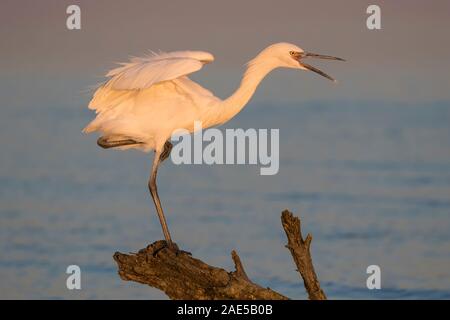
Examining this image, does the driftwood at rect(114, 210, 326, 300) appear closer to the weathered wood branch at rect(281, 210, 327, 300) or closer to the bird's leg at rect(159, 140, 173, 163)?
the weathered wood branch at rect(281, 210, 327, 300)

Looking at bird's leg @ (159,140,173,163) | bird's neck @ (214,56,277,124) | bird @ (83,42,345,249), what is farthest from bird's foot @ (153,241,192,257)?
bird's neck @ (214,56,277,124)

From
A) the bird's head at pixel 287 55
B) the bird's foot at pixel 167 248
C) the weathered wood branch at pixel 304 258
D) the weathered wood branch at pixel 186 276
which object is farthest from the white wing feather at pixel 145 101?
the weathered wood branch at pixel 304 258

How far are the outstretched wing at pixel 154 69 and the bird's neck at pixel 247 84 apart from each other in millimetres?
487

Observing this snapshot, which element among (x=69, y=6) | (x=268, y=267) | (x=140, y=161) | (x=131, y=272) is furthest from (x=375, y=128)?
(x=131, y=272)

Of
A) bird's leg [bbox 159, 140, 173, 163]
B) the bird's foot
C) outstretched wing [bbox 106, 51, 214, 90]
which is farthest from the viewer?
bird's leg [bbox 159, 140, 173, 163]

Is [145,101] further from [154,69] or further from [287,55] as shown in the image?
[287,55]

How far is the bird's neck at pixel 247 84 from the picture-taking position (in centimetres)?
1305

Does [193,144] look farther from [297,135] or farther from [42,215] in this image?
[297,135]

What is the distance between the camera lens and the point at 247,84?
13.1m

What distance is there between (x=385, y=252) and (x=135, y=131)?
663 cm

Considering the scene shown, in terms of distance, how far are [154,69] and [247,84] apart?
119 cm

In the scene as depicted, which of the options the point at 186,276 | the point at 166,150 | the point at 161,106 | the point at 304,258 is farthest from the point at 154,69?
the point at 304,258

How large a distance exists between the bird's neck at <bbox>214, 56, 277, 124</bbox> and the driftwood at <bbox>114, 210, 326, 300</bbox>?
199 centimetres

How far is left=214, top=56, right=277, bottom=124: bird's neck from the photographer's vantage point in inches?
514
